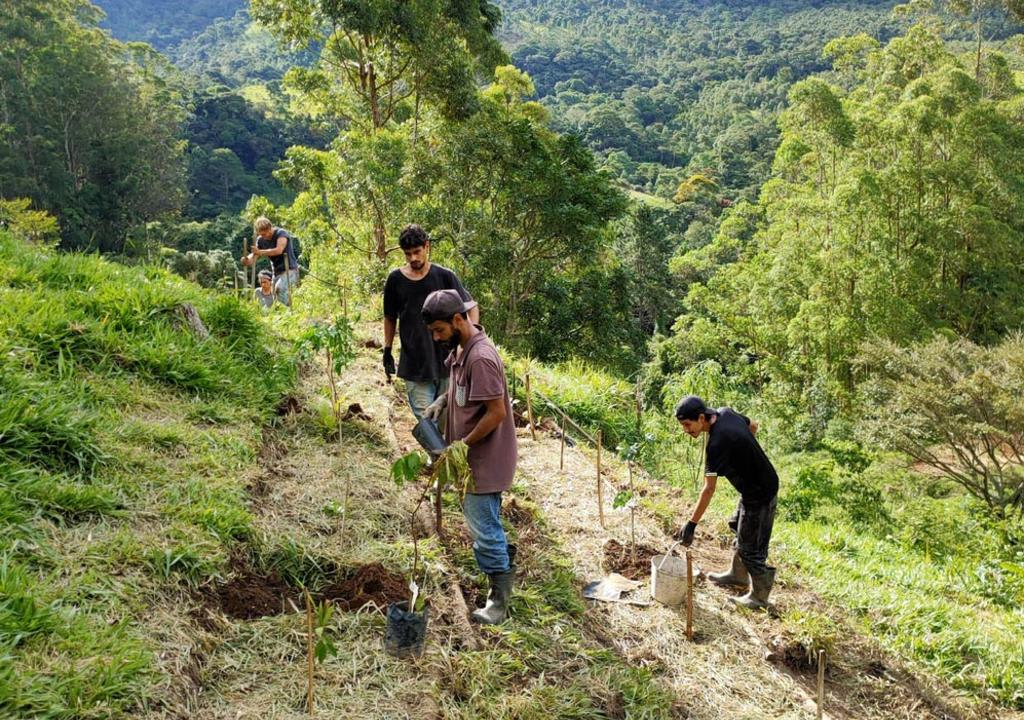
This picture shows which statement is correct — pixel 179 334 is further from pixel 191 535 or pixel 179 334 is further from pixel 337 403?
pixel 191 535

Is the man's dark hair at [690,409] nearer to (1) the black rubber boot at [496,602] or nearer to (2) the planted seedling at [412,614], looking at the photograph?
(1) the black rubber boot at [496,602]

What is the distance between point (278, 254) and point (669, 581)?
5.56 meters

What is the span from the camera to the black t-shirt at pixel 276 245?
7809mm

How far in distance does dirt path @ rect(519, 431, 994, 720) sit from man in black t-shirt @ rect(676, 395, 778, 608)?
11.5 inches

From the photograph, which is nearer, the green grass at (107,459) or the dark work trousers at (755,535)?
the green grass at (107,459)

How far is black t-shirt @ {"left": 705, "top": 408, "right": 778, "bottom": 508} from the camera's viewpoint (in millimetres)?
4125

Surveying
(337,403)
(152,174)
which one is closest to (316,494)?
(337,403)

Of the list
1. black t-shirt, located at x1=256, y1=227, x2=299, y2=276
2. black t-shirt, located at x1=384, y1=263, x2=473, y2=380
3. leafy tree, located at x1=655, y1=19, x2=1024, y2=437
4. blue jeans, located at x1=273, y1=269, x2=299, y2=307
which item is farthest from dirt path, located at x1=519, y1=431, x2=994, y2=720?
leafy tree, located at x1=655, y1=19, x2=1024, y2=437

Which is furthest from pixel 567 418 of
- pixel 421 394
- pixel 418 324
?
pixel 418 324

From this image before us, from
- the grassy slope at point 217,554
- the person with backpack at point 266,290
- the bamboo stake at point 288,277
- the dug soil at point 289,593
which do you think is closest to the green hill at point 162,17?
the person with backpack at point 266,290

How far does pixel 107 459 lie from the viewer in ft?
12.4

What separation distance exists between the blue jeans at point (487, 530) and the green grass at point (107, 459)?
47.1 inches

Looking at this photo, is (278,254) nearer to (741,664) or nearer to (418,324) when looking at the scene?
(418,324)

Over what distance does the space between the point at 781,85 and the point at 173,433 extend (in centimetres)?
8717
